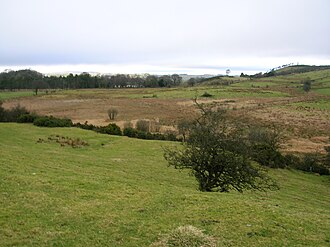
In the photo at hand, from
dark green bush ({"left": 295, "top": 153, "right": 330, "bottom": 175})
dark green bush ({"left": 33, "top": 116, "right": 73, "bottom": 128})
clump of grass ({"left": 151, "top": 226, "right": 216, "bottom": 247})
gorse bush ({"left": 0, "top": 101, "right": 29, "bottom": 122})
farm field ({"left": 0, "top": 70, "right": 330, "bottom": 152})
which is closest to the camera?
clump of grass ({"left": 151, "top": 226, "right": 216, "bottom": 247})

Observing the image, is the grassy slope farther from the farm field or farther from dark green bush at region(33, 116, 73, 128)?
the farm field

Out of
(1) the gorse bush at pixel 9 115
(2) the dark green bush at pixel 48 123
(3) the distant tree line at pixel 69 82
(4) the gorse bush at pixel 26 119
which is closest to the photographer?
(2) the dark green bush at pixel 48 123

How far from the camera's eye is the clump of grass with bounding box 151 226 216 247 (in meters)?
8.87

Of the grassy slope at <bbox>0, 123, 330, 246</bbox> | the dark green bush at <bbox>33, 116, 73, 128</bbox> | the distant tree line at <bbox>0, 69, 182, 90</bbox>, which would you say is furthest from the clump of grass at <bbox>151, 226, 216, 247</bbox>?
the distant tree line at <bbox>0, 69, 182, 90</bbox>

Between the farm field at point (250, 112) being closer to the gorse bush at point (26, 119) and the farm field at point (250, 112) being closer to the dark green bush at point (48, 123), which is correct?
the dark green bush at point (48, 123)

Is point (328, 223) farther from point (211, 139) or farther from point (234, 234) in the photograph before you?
point (211, 139)

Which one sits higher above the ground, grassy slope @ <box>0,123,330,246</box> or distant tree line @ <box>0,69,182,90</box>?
distant tree line @ <box>0,69,182,90</box>

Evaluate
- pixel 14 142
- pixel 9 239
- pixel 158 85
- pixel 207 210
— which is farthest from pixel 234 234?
pixel 158 85

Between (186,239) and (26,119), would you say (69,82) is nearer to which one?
(26,119)

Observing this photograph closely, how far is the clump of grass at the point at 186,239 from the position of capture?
887 cm

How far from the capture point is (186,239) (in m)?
9.05

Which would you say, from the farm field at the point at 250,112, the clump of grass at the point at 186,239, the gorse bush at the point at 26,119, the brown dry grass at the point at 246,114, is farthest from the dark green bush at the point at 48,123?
the clump of grass at the point at 186,239

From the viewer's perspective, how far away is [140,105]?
97500 mm

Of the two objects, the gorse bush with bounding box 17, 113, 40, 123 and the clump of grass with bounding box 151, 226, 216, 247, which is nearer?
the clump of grass with bounding box 151, 226, 216, 247
